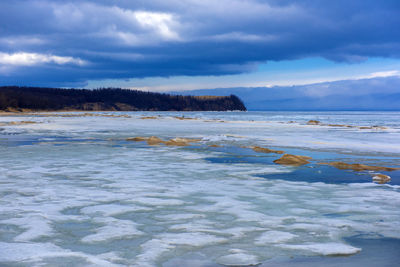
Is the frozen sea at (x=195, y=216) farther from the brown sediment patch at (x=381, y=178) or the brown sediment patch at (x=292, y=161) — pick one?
the brown sediment patch at (x=292, y=161)

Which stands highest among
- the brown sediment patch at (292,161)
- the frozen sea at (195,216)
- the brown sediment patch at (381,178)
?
the brown sediment patch at (292,161)

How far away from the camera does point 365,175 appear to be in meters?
8.20

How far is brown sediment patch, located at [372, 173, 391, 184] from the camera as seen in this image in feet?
24.7

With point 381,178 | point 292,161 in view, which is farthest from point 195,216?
point 292,161

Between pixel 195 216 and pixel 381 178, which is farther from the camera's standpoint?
pixel 381 178

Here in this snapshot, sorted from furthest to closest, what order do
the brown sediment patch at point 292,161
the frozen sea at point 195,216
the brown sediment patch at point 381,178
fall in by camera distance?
the brown sediment patch at point 292,161, the brown sediment patch at point 381,178, the frozen sea at point 195,216

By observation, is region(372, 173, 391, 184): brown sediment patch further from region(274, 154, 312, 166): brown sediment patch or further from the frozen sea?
region(274, 154, 312, 166): brown sediment patch

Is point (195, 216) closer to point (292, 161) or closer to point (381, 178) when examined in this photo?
point (381, 178)

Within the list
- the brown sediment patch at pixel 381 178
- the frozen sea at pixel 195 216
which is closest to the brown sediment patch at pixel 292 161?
the frozen sea at pixel 195 216

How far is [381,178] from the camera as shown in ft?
25.4

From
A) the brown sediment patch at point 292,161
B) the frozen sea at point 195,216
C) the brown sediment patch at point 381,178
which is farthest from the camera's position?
the brown sediment patch at point 292,161

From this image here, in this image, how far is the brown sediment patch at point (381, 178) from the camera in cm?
752

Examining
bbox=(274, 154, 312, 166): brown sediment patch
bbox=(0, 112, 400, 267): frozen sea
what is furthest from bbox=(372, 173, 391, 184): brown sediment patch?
bbox=(274, 154, 312, 166): brown sediment patch

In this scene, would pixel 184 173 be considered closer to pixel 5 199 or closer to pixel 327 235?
pixel 5 199
